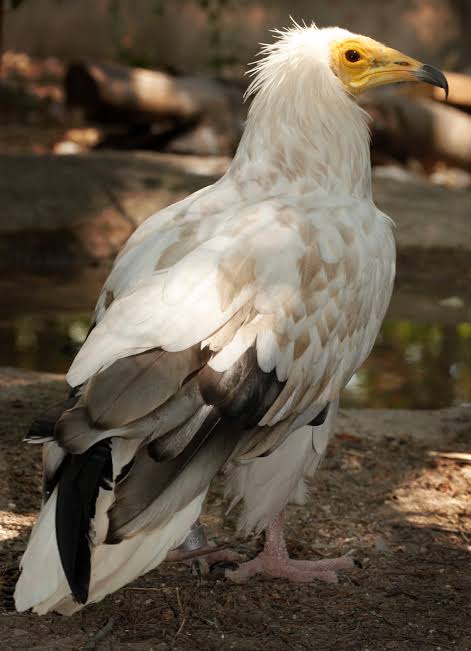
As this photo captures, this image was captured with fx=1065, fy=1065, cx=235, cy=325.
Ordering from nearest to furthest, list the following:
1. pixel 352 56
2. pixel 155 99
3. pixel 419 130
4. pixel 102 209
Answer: pixel 352 56 < pixel 102 209 < pixel 155 99 < pixel 419 130

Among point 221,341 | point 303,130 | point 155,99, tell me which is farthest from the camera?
point 155,99

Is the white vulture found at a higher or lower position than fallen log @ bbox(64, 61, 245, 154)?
higher

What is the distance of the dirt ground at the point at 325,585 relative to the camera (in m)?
2.93

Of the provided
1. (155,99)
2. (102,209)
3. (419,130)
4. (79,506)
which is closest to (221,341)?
(79,506)

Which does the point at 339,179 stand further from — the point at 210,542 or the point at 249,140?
the point at 210,542

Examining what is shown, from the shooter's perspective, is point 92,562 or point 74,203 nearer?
point 92,562

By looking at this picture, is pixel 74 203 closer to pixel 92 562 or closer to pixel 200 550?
pixel 200 550

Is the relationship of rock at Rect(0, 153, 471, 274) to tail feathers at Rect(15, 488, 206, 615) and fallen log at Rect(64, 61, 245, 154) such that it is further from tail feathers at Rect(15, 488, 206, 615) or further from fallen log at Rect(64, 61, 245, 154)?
tail feathers at Rect(15, 488, 206, 615)

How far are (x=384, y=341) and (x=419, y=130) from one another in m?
4.90

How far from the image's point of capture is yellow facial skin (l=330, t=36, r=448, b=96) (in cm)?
363

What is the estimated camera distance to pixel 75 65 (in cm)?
1012

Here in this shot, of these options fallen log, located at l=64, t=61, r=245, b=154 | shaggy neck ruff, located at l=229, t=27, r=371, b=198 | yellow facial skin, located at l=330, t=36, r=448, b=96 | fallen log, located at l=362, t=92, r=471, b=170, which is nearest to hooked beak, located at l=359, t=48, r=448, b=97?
yellow facial skin, located at l=330, t=36, r=448, b=96

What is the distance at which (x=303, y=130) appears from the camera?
353cm

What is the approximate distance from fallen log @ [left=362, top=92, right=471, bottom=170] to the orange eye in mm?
6864
